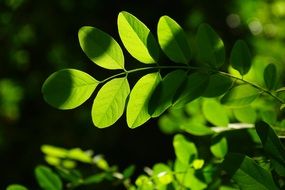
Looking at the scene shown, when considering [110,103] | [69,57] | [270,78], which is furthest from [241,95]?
[69,57]

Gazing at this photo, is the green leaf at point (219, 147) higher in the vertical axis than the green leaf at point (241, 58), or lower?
lower

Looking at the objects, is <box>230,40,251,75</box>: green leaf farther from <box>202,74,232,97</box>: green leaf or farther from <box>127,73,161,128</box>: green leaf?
<box>127,73,161,128</box>: green leaf

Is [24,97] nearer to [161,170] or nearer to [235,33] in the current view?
[235,33]

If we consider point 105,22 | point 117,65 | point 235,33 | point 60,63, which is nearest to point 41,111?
point 60,63

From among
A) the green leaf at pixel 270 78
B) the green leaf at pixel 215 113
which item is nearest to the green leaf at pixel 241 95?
the green leaf at pixel 270 78

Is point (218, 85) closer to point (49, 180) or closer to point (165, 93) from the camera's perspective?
point (165, 93)

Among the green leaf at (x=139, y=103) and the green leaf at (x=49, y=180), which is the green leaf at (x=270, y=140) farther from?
the green leaf at (x=49, y=180)
